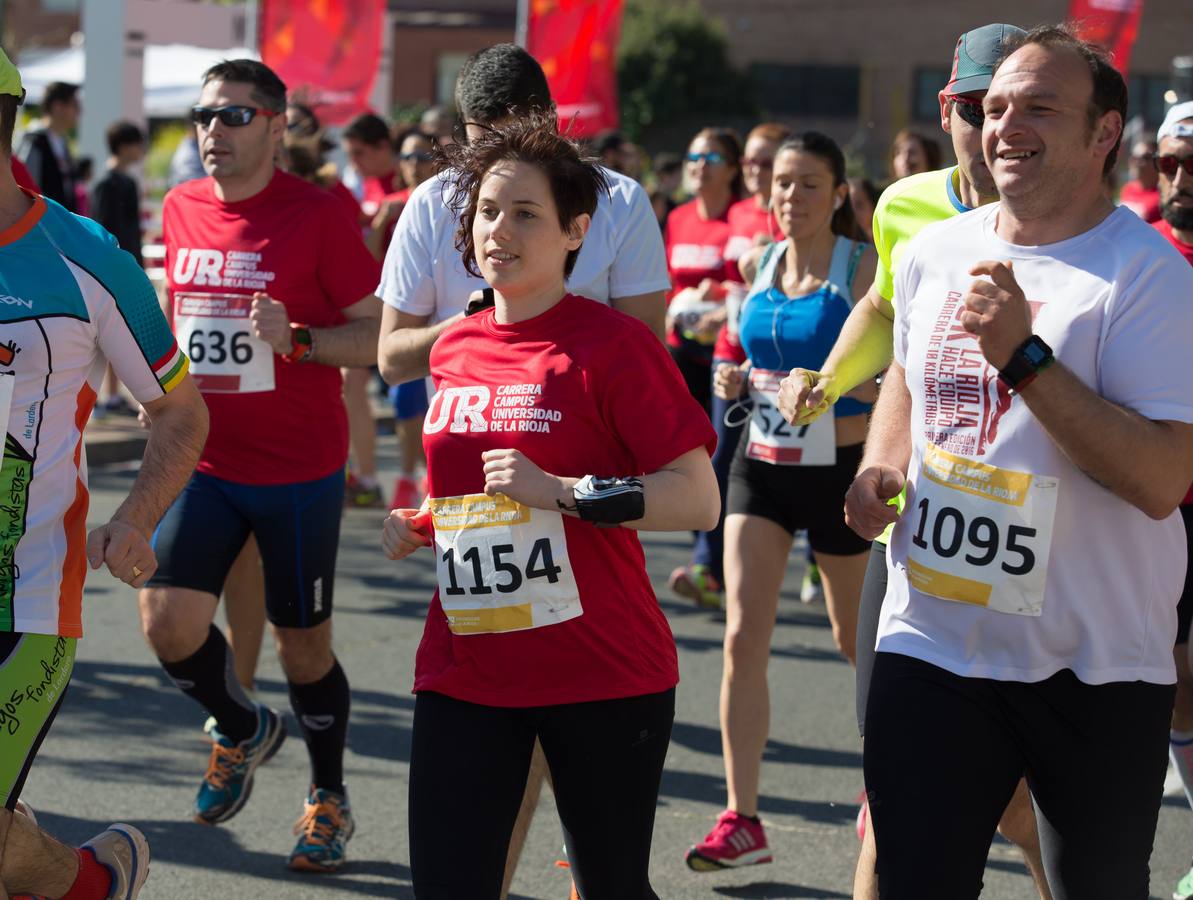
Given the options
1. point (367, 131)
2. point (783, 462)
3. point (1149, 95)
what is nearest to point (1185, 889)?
point (783, 462)

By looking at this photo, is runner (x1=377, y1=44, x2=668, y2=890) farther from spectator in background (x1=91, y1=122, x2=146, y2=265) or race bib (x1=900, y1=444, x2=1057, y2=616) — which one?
spectator in background (x1=91, y1=122, x2=146, y2=265)

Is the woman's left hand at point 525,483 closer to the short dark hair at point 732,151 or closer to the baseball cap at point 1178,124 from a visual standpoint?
the baseball cap at point 1178,124

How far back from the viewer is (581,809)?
10.8ft

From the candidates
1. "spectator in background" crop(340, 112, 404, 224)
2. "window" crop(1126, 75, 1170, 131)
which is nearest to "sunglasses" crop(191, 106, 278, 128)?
"spectator in background" crop(340, 112, 404, 224)

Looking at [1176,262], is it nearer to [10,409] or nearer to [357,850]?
[10,409]

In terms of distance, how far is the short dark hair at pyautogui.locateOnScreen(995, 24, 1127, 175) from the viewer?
3025 mm

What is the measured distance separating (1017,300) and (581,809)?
130 cm

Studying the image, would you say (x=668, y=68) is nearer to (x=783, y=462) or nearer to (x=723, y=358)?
(x=723, y=358)

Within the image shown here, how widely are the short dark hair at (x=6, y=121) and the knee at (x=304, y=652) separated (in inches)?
79.4

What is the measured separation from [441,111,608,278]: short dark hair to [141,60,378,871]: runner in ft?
5.06

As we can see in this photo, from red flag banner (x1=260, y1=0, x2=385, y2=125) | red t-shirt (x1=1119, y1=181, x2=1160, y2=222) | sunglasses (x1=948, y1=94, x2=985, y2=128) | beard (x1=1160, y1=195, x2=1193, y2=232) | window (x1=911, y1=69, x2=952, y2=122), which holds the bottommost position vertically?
beard (x1=1160, y1=195, x2=1193, y2=232)

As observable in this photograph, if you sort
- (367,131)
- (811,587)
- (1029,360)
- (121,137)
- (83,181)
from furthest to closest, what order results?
(83,181) < (121,137) < (367,131) < (811,587) < (1029,360)

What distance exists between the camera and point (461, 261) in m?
4.50

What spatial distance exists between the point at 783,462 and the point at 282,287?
1664 millimetres
